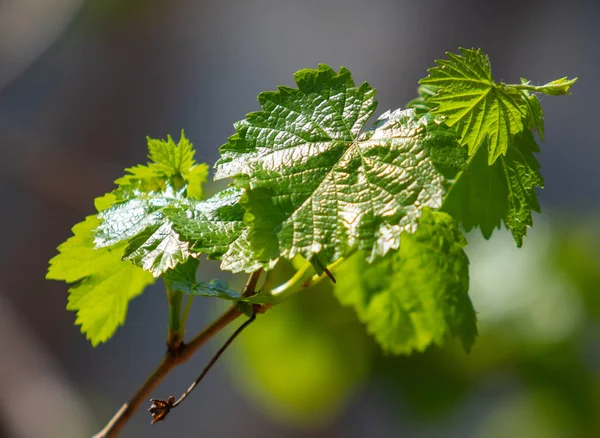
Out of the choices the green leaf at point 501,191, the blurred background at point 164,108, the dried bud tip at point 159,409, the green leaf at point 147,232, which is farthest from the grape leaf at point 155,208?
the blurred background at point 164,108

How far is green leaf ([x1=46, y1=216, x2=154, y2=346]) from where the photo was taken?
0.47 meters

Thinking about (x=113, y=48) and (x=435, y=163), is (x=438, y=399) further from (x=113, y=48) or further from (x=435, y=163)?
(x=113, y=48)

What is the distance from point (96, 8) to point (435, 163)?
2.36 metres

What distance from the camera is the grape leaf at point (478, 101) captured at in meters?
0.41

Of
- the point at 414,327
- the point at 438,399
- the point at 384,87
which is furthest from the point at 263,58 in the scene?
the point at 414,327

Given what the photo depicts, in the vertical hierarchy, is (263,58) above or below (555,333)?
above

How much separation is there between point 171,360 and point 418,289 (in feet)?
0.71

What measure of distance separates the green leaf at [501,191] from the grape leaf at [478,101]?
0.03 metres

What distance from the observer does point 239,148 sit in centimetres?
39

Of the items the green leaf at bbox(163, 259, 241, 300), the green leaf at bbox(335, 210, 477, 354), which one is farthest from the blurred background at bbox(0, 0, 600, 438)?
the green leaf at bbox(163, 259, 241, 300)

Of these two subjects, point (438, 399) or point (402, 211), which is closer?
point (402, 211)

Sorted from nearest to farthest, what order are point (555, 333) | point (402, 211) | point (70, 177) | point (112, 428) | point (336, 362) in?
1. point (402, 211)
2. point (112, 428)
3. point (555, 333)
4. point (336, 362)
5. point (70, 177)

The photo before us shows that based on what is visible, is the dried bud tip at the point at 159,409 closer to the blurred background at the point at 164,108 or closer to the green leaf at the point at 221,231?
the green leaf at the point at 221,231

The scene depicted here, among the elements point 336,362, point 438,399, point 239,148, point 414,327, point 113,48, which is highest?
point 113,48
